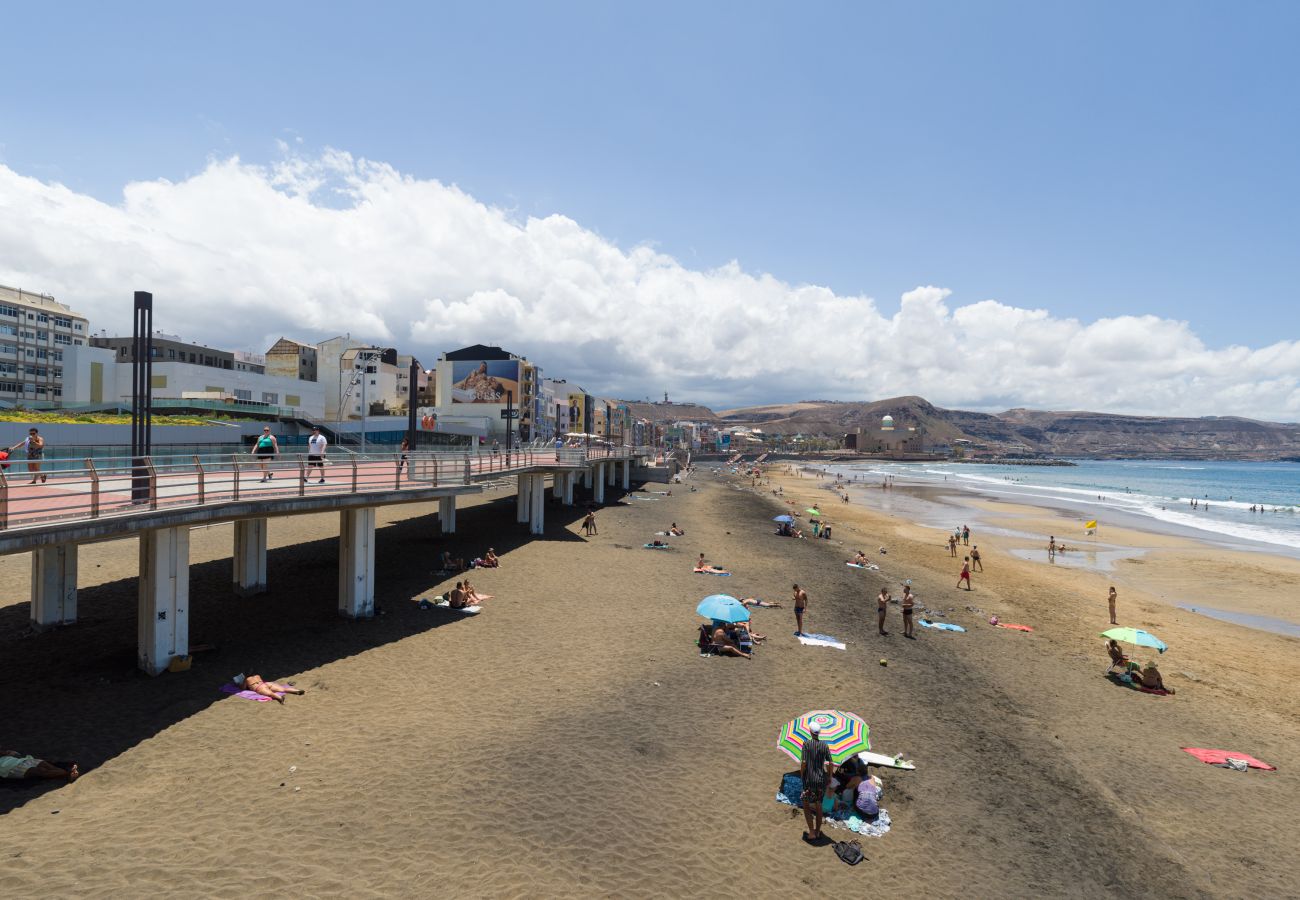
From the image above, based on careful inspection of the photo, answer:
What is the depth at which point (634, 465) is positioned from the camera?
84.2m

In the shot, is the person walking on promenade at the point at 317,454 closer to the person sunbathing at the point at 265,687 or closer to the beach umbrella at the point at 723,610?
the person sunbathing at the point at 265,687

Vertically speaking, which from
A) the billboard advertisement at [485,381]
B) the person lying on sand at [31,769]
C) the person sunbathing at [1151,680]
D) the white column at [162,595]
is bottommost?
the person sunbathing at [1151,680]

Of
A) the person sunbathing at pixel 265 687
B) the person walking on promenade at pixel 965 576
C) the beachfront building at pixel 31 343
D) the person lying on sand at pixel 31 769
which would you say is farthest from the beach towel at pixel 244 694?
the beachfront building at pixel 31 343

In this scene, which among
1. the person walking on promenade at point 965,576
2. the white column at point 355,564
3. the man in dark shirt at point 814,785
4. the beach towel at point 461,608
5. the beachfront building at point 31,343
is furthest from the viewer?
the beachfront building at point 31,343

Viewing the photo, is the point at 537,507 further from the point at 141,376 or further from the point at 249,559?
the point at 141,376

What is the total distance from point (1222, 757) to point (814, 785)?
355 inches

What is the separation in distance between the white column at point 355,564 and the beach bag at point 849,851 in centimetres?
1367

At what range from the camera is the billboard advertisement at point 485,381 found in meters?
94.1

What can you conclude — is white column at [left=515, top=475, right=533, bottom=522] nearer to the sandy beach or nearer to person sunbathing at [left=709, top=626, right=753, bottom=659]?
the sandy beach

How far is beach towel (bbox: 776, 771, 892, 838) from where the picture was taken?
8.93 meters

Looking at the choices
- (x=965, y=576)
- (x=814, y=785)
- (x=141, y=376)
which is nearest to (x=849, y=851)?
(x=814, y=785)

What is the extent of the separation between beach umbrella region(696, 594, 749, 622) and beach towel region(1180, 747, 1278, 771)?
8.93 m

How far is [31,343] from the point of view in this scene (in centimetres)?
7544

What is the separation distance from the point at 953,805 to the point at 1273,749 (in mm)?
8182
